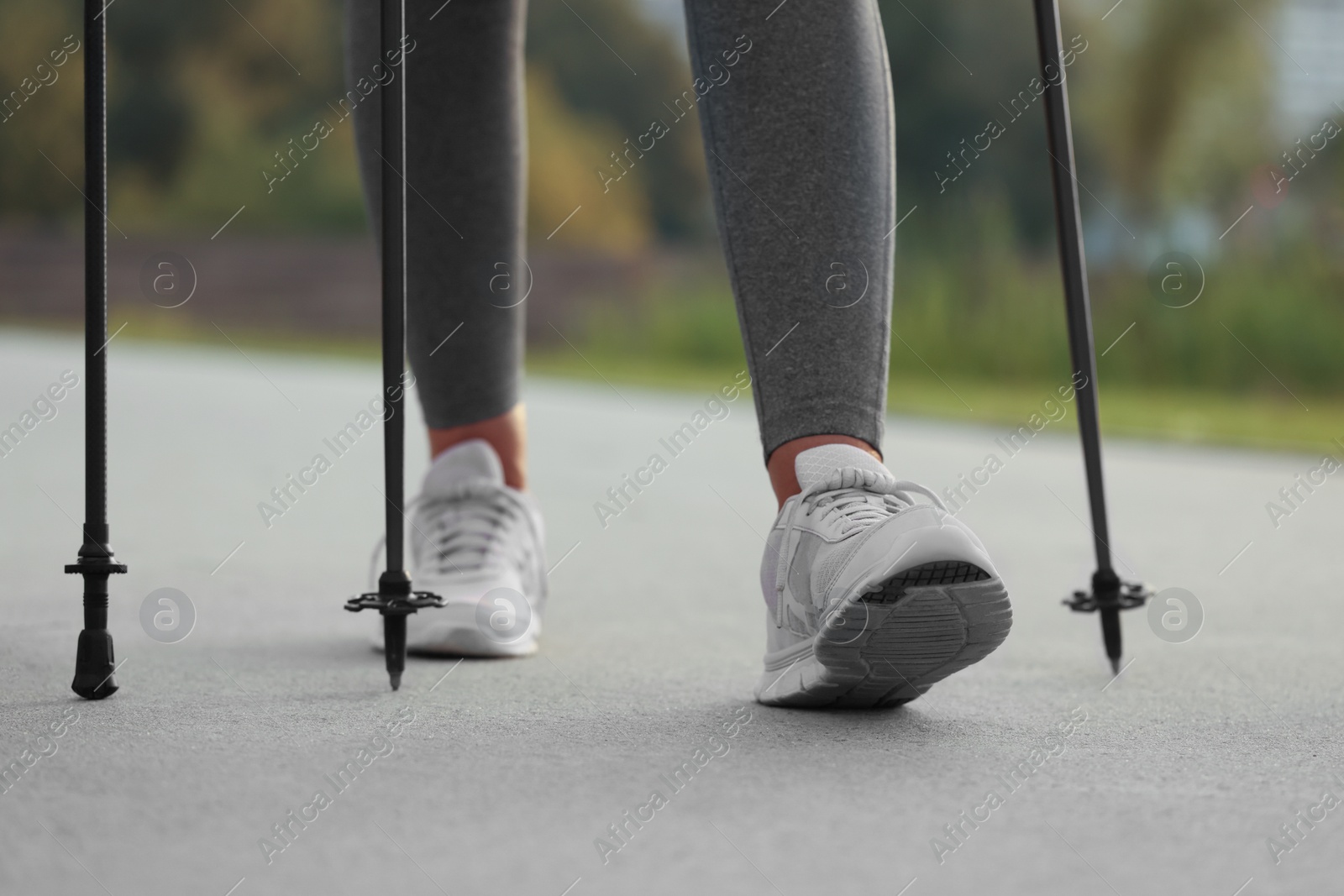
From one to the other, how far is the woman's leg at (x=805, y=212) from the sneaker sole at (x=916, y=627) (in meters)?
0.14

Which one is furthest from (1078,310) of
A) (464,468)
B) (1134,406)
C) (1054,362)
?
(1054,362)

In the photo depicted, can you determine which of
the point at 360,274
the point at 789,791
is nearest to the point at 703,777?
the point at 789,791

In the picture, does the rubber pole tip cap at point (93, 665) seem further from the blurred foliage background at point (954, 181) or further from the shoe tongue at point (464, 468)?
the blurred foliage background at point (954, 181)

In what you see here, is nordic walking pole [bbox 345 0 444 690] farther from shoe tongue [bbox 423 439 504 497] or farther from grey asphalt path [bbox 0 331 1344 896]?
shoe tongue [bbox 423 439 504 497]

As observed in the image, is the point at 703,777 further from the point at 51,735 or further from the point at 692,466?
the point at 692,466

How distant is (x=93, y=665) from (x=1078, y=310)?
79 centimetres

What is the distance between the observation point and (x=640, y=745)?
0.85 metres

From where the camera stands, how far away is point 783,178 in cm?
97

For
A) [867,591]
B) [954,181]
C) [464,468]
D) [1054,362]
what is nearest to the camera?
[867,591]

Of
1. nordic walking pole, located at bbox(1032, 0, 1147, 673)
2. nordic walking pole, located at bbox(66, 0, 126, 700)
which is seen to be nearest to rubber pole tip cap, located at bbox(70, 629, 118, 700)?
nordic walking pole, located at bbox(66, 0, 126, 700)

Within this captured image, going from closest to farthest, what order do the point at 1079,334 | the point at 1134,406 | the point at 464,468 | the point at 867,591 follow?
the point at 867,591 < the point at 1079,334 < the point at 464,468 < the point at 1134,406

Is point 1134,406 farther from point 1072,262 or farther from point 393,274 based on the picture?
point 393,274

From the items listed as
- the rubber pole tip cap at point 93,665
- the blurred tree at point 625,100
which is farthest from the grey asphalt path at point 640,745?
the blurred tree at point 625,100

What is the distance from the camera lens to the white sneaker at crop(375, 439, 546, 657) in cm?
118
